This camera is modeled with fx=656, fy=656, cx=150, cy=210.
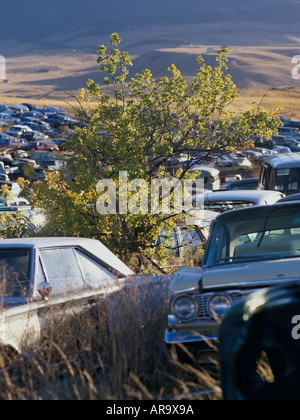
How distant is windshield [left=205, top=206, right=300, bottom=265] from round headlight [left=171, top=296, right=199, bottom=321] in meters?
1.07

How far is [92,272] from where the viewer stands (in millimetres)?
6566

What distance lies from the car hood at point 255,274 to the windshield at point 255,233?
89 cm

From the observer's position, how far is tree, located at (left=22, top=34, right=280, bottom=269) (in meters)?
9.77

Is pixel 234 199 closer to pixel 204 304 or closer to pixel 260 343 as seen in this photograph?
pixel 204 304

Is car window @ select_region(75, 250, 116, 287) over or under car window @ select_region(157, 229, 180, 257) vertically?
over

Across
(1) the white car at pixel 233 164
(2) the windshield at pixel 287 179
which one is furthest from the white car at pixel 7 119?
(2) the windshield at pixel 287 179

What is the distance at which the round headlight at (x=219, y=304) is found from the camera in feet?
16.3

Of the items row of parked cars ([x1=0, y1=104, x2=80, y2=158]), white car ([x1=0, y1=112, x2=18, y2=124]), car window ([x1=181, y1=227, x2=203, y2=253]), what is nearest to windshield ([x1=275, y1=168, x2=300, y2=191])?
car window ([x1=181, y1=227, x2=203, y2=253])

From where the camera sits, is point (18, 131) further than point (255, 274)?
Yes

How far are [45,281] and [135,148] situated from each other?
15.6 feet

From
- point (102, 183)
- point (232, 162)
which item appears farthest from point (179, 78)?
point (232, 162)

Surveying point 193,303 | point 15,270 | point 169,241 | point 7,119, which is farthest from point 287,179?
point 7,119

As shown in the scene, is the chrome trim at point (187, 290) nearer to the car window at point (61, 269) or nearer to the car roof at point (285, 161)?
the car window at point (61, 269)

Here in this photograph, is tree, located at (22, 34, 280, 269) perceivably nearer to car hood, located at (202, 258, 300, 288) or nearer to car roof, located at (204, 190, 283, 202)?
car roof, located at (204, 190, 283, 202)
